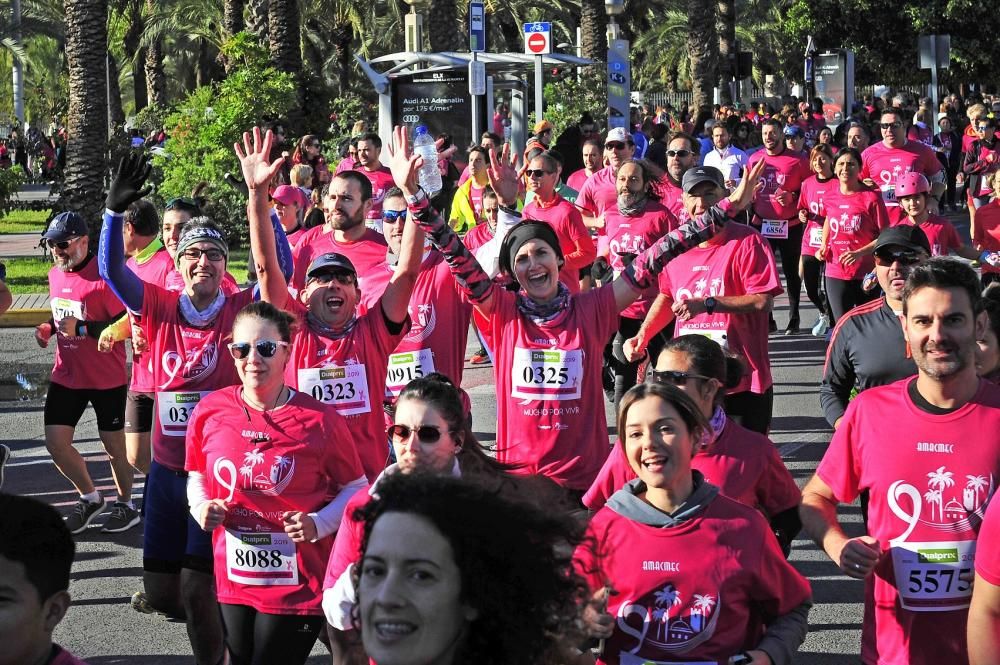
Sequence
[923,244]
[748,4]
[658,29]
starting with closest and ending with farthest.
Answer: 1. [923,244]
2. [658,29]
3. [748,4]

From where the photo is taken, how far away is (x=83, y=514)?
851 cm

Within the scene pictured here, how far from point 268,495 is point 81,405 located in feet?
12.2

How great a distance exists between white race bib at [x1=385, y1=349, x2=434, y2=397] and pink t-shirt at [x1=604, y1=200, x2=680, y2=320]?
8.43 feet

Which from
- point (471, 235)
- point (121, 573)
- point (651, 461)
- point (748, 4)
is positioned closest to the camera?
point (651, 461)

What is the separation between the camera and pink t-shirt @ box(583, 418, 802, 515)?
5031 mm

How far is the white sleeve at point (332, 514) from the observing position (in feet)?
16.5

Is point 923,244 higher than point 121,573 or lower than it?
higher

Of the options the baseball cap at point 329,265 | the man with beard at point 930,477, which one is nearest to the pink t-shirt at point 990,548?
the man with beard at point 930,477

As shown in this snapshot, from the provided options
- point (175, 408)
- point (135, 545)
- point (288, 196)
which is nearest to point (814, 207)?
point (288, 196)

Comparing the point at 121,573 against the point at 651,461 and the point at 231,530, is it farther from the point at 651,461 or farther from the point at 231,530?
the point at 651,461

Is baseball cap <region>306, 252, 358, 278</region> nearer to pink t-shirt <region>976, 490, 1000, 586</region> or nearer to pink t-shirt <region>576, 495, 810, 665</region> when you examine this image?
pink t-shirt <region>576, 495, 810, 665</region>

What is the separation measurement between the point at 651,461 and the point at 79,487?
5.25m

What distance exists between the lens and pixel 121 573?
25.5ft

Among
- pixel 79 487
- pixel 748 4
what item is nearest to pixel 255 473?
pixel 79 487
